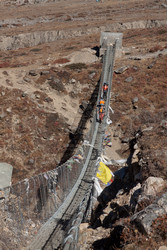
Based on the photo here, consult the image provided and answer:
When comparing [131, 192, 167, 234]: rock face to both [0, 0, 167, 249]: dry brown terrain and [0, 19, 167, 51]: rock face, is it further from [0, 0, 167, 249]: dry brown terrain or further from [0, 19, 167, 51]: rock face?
[0, 19, 167, 51]: rock face

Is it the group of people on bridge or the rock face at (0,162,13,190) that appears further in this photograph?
the group of people on bridge

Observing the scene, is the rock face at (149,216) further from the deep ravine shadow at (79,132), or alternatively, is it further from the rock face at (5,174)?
the deep ravine shadow at (79,132)

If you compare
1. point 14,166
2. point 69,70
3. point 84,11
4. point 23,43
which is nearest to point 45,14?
point 84,11

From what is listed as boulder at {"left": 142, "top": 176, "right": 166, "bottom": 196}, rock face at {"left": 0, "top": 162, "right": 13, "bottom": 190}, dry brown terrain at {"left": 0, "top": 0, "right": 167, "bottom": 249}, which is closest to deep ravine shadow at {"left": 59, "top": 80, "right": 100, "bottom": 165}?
dry brown terrain at {"left": 0, "top": 0, "right": 167, "bottom": 249}

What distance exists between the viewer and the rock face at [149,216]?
659cm

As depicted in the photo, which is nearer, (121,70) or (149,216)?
(149,216)

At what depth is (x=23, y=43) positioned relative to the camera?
57781 millimetres

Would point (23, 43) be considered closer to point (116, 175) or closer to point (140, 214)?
point (116, 175)

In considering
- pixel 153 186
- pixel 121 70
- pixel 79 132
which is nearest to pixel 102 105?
pixel 79 132

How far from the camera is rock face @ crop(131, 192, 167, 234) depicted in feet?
21.6

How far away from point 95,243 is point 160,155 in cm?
594

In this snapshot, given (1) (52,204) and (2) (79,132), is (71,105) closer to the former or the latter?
(2) (79,132)

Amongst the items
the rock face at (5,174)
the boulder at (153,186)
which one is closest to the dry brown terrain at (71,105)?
the rock face at (5,174)

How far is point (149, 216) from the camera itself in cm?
679
